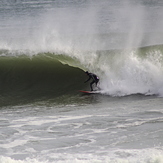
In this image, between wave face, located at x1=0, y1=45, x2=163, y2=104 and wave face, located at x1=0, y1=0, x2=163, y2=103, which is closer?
wave face, located at x1=0, y1=45, x2=163, y2=104

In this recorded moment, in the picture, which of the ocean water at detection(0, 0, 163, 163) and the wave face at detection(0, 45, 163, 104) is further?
the wave face at detection(0, 45, 163, 104)

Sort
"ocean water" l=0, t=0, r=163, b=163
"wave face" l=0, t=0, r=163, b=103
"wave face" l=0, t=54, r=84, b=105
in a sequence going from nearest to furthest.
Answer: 1. "ocean water" l=0, t=0, r=163, b=163
2. "wave face" l=0, t=54, r=84, b=105
3. "wave face" l=0, t=0, r=163, b=103

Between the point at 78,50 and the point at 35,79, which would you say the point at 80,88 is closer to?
the point at 35,79

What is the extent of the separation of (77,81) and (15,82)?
2968mm

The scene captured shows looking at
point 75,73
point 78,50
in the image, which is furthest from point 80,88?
point 78,50

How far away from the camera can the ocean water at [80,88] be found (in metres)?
8.59

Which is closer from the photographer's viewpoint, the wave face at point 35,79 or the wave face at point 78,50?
the wave face at point 35,79

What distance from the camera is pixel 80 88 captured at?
51.4ft

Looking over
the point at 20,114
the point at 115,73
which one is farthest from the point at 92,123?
the point at 115,73

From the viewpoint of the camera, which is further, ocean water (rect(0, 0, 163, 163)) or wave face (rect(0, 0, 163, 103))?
wave face (rect(0, 0, 163, 103))

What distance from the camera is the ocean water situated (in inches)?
338

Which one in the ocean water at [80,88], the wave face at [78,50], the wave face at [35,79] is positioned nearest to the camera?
the ocean water at [80,88]

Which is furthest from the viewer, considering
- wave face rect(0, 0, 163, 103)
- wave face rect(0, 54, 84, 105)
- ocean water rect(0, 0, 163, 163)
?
wave face rect(0, 0, 163, 103)

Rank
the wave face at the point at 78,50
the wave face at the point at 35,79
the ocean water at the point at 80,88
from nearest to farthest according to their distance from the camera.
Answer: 1. the ocean water at the point at 80,88
2. the wave face at the point at 35,79
3. the wave face at the point at 78,50
